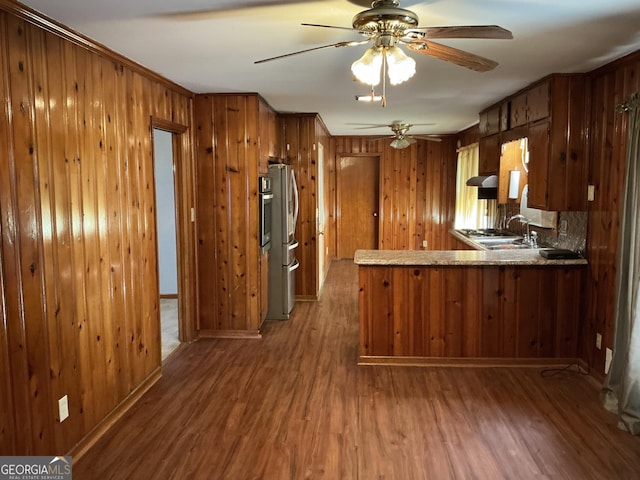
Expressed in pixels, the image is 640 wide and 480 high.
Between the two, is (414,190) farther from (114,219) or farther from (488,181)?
(114,219)

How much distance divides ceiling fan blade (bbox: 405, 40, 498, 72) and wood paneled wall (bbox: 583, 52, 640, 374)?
5.12 ft

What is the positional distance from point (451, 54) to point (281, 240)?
3.35 m

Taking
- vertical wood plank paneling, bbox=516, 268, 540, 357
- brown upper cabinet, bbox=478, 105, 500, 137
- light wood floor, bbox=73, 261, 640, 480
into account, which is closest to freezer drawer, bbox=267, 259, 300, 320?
light wood floor, bbox=73, 261, 640, 480

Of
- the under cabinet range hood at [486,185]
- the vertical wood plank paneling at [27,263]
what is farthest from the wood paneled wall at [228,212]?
the under cabinet range hood at [486,185]

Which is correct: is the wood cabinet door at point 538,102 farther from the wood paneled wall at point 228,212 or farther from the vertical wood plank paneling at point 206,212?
the vertical wood plank paneling at point 206,212

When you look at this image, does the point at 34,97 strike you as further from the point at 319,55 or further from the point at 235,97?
the point at 235,97

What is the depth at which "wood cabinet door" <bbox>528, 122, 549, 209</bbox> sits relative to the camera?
385 cm

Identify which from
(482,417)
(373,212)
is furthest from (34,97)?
(373,212)

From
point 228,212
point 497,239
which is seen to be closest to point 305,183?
point 228,212

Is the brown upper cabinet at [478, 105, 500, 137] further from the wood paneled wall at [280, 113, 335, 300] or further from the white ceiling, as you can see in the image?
the wood paneled wall at [280, 113, 335, 300]

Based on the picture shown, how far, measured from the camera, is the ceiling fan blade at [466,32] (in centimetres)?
190

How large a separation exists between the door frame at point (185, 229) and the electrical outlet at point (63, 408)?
6.52 feet

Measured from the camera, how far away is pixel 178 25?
2475 millimetres

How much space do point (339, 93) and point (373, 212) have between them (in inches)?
185
